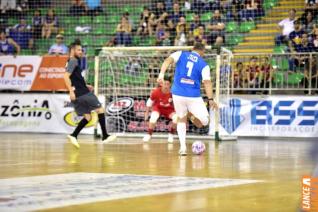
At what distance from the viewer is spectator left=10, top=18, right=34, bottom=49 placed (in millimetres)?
27516

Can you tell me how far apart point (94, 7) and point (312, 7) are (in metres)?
9.24

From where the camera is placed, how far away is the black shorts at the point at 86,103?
16.3 meters

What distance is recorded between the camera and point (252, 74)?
859 inches

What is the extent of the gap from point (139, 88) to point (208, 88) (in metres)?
8.24

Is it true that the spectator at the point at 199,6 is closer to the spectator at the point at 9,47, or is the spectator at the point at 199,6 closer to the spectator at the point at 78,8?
the spectator at the point at 78,8

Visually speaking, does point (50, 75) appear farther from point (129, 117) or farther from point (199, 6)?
point (199, 6)

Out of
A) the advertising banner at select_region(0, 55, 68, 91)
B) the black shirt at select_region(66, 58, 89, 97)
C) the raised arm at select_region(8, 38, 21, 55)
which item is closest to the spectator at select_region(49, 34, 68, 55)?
the advertising banner at select_region(0, 55, 68, 91)

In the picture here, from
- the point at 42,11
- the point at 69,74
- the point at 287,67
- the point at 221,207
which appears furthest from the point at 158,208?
the point at 42,11

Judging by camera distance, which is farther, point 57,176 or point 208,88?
point 208,88

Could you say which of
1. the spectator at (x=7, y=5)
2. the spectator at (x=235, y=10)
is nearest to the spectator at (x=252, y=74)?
the spectator at (x=235, y=10)

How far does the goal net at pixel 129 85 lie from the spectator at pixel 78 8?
6040 millimetres

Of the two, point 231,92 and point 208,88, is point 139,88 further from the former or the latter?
point 208,88

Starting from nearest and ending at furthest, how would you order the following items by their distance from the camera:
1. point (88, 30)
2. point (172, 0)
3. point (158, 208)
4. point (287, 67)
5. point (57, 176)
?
point (158, 208)
point (57, 176)
point (287, 67)
point (172, 0)
point (88, 30)

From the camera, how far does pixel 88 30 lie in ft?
91.6
